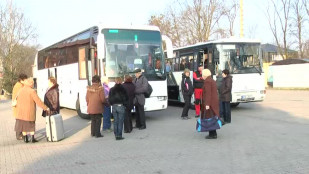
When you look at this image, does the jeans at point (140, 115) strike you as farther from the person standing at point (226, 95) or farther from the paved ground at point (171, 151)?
the person standing at point (226, 95)

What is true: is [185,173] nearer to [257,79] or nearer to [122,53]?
[122,53]

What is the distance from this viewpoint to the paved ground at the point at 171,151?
6.27 m

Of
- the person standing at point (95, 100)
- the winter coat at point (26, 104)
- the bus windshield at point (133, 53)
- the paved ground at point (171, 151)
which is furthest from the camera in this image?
the bus windshield at point (133, 53)

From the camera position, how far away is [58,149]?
27.1ft

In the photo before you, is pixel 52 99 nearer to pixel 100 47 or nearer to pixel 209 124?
pixel 100 47

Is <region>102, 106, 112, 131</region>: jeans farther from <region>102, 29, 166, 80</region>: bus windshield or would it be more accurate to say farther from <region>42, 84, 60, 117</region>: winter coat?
<region>42, 84, 60, 117</region>: winter coat

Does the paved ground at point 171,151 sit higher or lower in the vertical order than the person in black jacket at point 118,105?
lower

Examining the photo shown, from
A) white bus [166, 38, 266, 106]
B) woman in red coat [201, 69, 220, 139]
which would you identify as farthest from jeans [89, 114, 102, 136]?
white bus [166, 38, 266, 106]

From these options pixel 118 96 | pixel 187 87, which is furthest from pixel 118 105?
pixel 187 87

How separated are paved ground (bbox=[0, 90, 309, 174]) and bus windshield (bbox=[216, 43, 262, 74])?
3.59 metres

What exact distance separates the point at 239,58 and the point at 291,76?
19.2 m

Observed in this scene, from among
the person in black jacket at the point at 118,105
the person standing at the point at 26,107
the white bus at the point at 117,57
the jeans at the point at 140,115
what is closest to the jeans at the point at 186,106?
the white bus at the point at 117,57

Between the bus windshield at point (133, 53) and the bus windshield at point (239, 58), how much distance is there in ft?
11.1

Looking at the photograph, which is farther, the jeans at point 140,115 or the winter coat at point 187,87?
the winter coat at point 187,87
